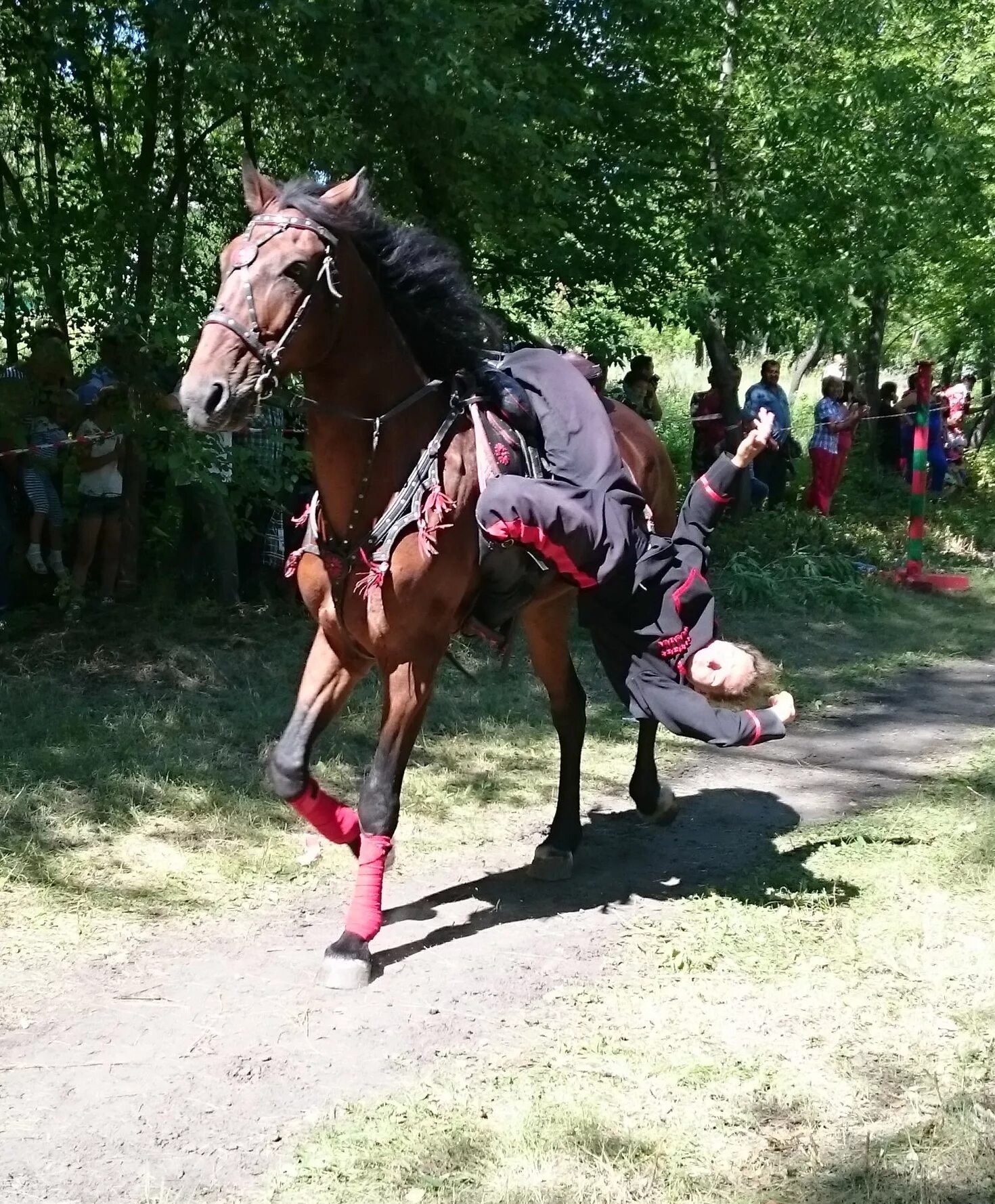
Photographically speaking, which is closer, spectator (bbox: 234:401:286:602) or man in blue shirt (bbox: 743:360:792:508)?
spectator (bbox: 234:401:286:602)

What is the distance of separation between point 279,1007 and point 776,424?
10732 mm

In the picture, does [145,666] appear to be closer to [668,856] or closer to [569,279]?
[668,856]

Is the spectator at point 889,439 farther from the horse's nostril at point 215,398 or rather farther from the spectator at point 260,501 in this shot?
the horse's nostril at point 215,398

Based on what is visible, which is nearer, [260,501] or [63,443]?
[63,443]

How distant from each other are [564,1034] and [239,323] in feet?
Result: 7.49

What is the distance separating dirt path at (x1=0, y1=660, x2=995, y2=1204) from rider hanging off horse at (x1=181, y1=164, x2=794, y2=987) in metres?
0.27

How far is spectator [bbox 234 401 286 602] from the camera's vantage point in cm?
738

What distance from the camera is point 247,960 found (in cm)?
420

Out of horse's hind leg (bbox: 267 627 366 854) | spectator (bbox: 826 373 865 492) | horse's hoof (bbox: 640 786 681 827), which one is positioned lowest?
horse's hoof (bbox: 640 786 681 827)

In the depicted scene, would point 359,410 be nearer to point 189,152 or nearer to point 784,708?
point 784,708

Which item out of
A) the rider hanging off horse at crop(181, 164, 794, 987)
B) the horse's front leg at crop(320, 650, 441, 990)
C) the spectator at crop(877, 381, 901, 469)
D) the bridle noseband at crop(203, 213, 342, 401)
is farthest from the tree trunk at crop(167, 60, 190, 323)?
the spectator at crop(877, 381, 901, 469)

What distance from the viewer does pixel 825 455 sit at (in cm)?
1407

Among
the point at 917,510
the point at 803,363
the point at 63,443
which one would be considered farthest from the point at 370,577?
the point at 803,363

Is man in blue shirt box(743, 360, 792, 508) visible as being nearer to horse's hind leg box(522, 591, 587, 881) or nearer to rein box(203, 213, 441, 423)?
→ horse's hind leg box(522, 591, 587, 881)
